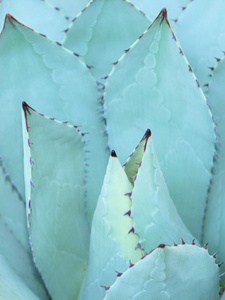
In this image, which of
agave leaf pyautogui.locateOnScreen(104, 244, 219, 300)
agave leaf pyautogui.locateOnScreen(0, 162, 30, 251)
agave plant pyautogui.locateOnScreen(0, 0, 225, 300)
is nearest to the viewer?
agave leaf pyautogui.locateOnScreen(104, 244, 219, 300)

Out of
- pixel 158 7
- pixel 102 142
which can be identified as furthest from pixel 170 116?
pixel 158 7

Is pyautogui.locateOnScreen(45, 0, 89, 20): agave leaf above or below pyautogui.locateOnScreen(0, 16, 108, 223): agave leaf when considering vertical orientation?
above

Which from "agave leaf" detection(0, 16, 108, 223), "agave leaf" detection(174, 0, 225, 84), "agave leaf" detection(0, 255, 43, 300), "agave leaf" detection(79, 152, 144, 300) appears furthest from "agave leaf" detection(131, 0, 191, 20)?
"agave leaf" detection(0, 255, 43, 300)

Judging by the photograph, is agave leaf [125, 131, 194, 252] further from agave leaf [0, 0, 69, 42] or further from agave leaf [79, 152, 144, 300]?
agave leaf [0, 0, 69, 42]

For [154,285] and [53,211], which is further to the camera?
[53,211]

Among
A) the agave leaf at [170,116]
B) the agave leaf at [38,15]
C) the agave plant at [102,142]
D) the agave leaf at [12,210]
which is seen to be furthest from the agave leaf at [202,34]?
the agave leaf at [12,210]

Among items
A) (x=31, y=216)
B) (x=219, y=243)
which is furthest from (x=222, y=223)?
(x=31, y=216)

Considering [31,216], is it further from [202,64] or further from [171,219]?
[202,64]
